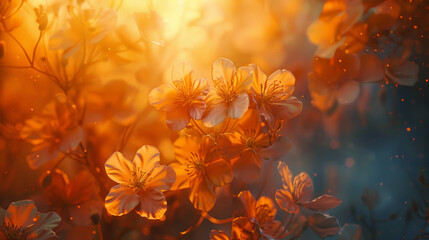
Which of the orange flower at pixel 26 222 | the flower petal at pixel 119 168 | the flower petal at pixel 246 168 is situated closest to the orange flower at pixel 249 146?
the flower petal at pixel 246 168

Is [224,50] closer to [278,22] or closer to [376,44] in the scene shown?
[278,22]

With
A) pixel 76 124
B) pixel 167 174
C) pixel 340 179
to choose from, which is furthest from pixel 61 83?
pixel 340 179

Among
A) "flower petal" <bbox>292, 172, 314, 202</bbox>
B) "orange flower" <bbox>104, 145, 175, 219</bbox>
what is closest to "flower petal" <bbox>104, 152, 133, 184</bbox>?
"orange flower" <bbox>104, 145, 175, 219</bbox>

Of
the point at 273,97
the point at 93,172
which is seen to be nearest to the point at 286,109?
the point at 273,97

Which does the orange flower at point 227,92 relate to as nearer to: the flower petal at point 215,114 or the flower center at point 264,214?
the flower petal at point 215,114

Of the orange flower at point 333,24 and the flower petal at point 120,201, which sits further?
the orange flower at point 333,24

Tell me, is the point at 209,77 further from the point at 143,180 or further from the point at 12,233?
the point at 12,233

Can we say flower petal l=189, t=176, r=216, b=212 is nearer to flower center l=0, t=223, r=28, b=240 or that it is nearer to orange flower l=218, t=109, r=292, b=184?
orange flower l=218, t=109, r=292, b=184
